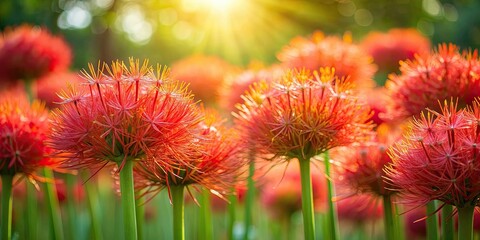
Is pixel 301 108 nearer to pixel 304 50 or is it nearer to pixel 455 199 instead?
pixel 455 199

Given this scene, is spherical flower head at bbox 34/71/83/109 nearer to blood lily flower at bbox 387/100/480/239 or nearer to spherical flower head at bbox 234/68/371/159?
spherical flower head at bbox 234/68/371/159

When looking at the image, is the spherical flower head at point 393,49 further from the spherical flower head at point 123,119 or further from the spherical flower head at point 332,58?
the spherical flower head at point 123,119

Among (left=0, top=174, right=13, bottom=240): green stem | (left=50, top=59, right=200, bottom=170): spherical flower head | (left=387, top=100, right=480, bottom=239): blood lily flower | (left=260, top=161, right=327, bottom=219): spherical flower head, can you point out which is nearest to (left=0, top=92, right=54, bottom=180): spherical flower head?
(left=0, top=174, right=13, bottom=240): green stem

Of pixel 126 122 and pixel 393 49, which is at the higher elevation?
pixel 393 49

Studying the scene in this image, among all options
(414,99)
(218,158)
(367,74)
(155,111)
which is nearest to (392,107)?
(414,99)

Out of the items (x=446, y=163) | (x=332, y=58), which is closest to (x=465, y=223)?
(x=446, y=163)

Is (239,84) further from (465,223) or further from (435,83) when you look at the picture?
(465,223)

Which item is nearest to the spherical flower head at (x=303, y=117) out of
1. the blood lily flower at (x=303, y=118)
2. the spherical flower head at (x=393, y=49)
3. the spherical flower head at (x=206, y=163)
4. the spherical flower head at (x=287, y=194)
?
the blood lily flower at (x=303, y=118)
